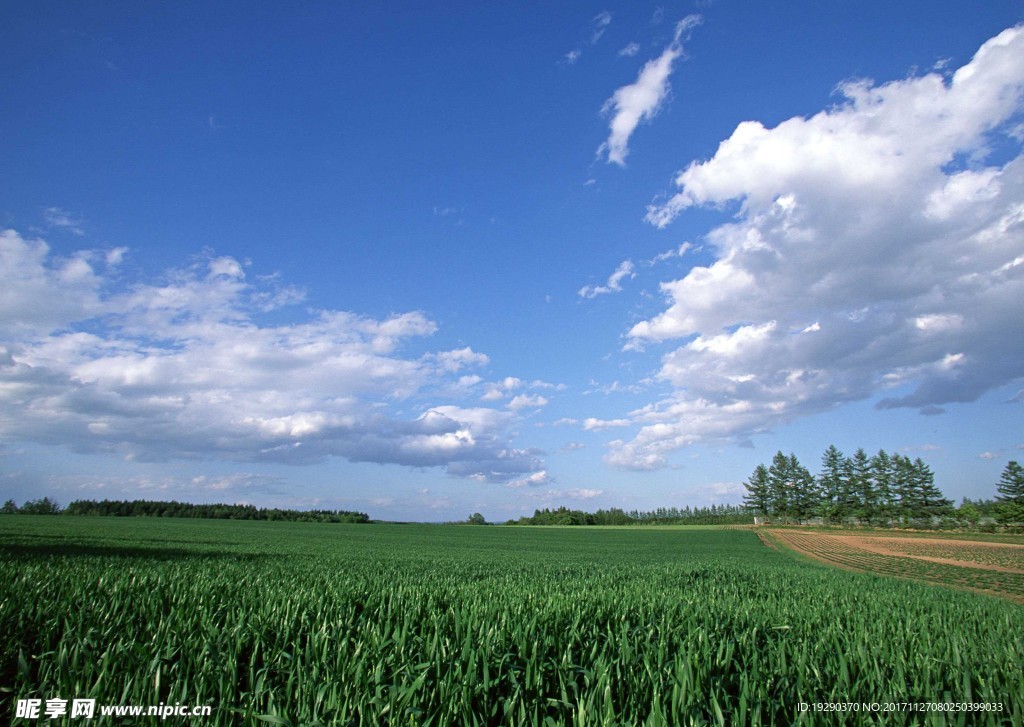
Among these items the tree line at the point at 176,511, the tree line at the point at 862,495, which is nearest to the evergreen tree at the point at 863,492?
the tree line at the point at 862,495

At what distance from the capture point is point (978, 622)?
8633 millimetres

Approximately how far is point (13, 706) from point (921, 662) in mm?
7129

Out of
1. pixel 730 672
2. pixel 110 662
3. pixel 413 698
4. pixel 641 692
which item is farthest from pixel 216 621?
pixel 730 672

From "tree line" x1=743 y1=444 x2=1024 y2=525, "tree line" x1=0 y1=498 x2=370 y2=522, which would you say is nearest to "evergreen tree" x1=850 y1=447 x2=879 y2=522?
"tree line" x1=743 y1=444 x2=1024 y2=525

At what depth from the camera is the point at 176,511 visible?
121500mm

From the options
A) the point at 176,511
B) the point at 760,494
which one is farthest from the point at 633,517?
the point at 176,511

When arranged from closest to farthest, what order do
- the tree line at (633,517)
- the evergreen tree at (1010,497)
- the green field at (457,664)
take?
the green field at (457,664)
the evergreen tree at (1010,497)
the tree line at (633,517)

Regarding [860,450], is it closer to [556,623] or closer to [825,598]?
[825,598]

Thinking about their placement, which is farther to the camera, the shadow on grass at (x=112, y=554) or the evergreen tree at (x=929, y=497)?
the evergreen tree at (x=929, y=497)

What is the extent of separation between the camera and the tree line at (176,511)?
373 ft

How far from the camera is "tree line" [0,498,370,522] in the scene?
A: 114 meters

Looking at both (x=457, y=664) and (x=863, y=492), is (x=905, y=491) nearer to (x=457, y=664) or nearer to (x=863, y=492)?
(x=863, y=492)

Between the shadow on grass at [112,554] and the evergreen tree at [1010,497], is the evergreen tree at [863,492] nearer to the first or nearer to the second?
the evergreen tree at [1010,497]

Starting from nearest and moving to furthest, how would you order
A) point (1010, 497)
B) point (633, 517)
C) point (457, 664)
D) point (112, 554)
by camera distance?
point (457, 664)
point (112, 554)
point (1010, 497)
point (633, 517)
